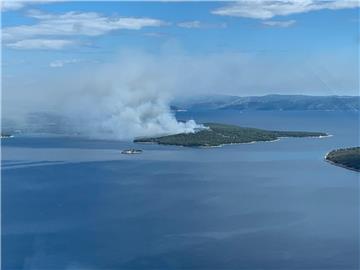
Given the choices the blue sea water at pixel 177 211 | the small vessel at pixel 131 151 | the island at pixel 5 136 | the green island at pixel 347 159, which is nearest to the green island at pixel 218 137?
the small vessel at pixel 131 151

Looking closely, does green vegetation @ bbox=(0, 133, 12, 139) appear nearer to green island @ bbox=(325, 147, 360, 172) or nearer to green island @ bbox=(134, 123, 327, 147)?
green island @ bbox=(134, 123, 327, 147)

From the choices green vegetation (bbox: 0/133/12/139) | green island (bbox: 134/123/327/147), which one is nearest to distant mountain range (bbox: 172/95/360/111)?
green island (bbox: 134/123/327/147)

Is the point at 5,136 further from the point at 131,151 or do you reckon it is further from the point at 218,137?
the point at 218,137

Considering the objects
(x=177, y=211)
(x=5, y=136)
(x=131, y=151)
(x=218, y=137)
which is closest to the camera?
(x=177, y=211)

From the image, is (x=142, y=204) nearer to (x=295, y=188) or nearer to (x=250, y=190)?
(x=250, y=190)

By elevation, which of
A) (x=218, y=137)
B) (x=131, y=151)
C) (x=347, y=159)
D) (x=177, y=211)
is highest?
(x=218, y=137)

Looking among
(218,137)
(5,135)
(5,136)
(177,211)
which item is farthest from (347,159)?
(5,135)

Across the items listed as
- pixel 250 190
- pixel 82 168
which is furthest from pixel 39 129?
pixel 250 190

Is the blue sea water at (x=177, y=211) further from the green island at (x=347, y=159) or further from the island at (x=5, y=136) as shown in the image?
the island at (x=5, y=136)
